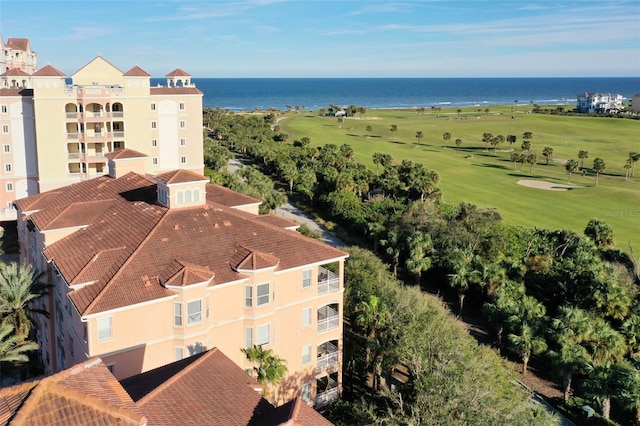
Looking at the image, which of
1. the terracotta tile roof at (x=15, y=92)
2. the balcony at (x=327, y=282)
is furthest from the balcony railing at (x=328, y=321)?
the terracotta tile roof at (x=15, y=92)

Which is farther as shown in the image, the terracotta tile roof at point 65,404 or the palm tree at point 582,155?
the palm tree at point 582,155

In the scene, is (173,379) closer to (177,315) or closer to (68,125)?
(177,315)

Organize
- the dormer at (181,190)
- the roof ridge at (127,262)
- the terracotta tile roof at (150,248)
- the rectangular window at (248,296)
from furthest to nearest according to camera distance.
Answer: the dormer at (181,190)
the rectangular window at (248,296)
the terracotta tile roof at (150,248)
the roof ridge at (127,262)

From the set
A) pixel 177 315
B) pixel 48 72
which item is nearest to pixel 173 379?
pixel 177 315

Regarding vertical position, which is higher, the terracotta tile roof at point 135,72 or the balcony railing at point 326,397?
the terracotta tile roof at point 135,72

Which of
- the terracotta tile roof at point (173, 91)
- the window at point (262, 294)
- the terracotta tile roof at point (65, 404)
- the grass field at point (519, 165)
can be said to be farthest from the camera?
the grass field at point (519, 165)

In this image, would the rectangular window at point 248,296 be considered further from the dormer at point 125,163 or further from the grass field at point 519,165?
the grass field at point 519,165

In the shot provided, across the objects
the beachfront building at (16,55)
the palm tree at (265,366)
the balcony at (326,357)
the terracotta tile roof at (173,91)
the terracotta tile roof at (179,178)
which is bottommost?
the balcony at (326,357)
